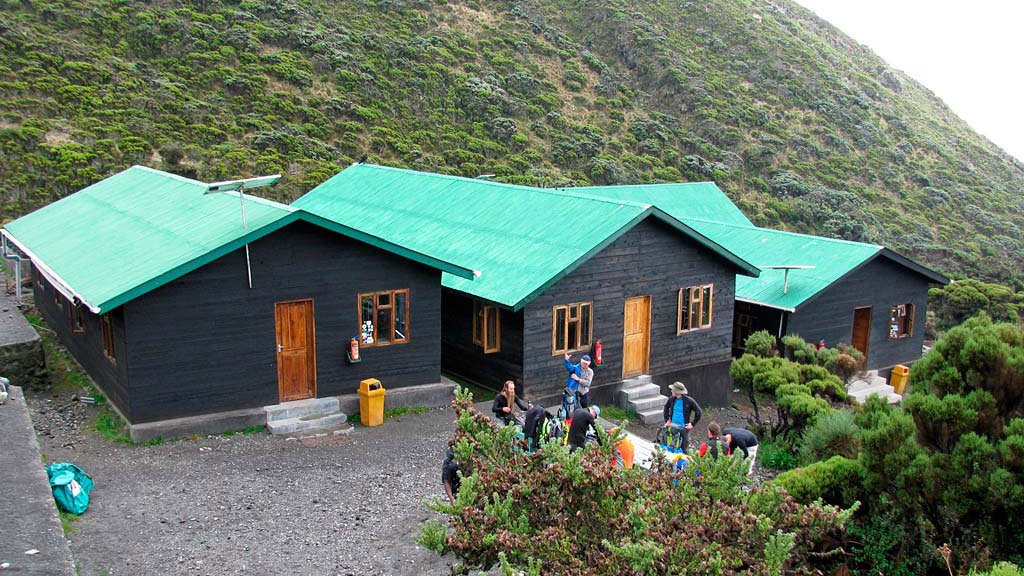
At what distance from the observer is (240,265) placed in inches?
571

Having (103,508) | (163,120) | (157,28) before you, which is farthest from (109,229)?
(157,28)

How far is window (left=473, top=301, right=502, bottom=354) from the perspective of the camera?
18.0 metres

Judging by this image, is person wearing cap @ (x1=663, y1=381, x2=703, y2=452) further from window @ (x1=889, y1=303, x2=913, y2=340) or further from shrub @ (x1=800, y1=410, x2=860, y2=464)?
window @ (x1=889, y1=303, x2=913, y2=340)

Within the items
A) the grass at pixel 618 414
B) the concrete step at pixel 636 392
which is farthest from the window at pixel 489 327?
the concrete step at pixel 636 392

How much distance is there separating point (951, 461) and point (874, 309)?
1725 centimetres

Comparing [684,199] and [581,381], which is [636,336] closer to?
[581,381]

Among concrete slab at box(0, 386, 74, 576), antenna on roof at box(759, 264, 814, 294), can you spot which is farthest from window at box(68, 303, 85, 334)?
antenna on roof at box(759, 264, 814, 294)

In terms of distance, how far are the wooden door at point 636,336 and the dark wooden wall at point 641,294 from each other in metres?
0.15

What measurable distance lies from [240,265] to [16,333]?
5.56 m

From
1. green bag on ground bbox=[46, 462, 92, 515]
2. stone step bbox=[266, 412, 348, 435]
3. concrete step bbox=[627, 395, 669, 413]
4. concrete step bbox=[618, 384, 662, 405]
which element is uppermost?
green bag on ground bbox=[46, 462, 92, 515]

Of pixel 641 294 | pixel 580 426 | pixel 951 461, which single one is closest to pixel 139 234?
pixel 580 426

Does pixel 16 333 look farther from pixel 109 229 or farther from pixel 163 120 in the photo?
pixel 163 120

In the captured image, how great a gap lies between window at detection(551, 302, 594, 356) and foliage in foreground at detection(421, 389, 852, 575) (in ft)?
32.1

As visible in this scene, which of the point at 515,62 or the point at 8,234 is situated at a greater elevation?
the point at 515,62
